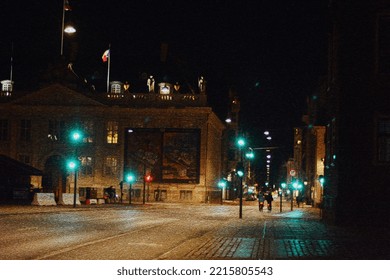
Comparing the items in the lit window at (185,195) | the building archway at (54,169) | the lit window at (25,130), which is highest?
the lit window at (25,130)

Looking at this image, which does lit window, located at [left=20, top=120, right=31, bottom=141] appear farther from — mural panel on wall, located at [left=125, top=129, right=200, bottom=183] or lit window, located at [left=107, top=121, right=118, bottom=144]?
mural panel on wall, located at [left=125, top=129, right=200, bottom=183]

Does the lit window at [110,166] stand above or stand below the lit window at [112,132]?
below

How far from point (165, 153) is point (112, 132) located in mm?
8906

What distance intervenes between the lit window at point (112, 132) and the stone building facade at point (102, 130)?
5.0 inches

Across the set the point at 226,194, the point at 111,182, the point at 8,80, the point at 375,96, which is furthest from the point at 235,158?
the point at 375,96

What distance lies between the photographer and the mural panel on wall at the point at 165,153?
76375 mm

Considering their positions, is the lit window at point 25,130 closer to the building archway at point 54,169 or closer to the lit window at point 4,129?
the lit window at point 4,129

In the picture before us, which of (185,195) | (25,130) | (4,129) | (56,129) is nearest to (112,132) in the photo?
(56,129)

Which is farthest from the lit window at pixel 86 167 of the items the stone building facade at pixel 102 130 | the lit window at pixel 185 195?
the lit window at pixel 185 195

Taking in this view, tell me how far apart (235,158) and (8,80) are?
3964 centimetres

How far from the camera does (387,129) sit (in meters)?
25.4

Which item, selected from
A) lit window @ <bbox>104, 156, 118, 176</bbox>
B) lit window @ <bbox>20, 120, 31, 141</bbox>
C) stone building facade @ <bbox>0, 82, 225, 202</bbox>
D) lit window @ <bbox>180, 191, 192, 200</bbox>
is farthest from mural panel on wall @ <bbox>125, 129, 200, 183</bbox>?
lit window @ <bbox>20, 120, 31, 141</bbox>

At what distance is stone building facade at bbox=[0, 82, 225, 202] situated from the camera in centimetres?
7812

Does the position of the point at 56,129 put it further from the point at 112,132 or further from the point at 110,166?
the point at 110,166
